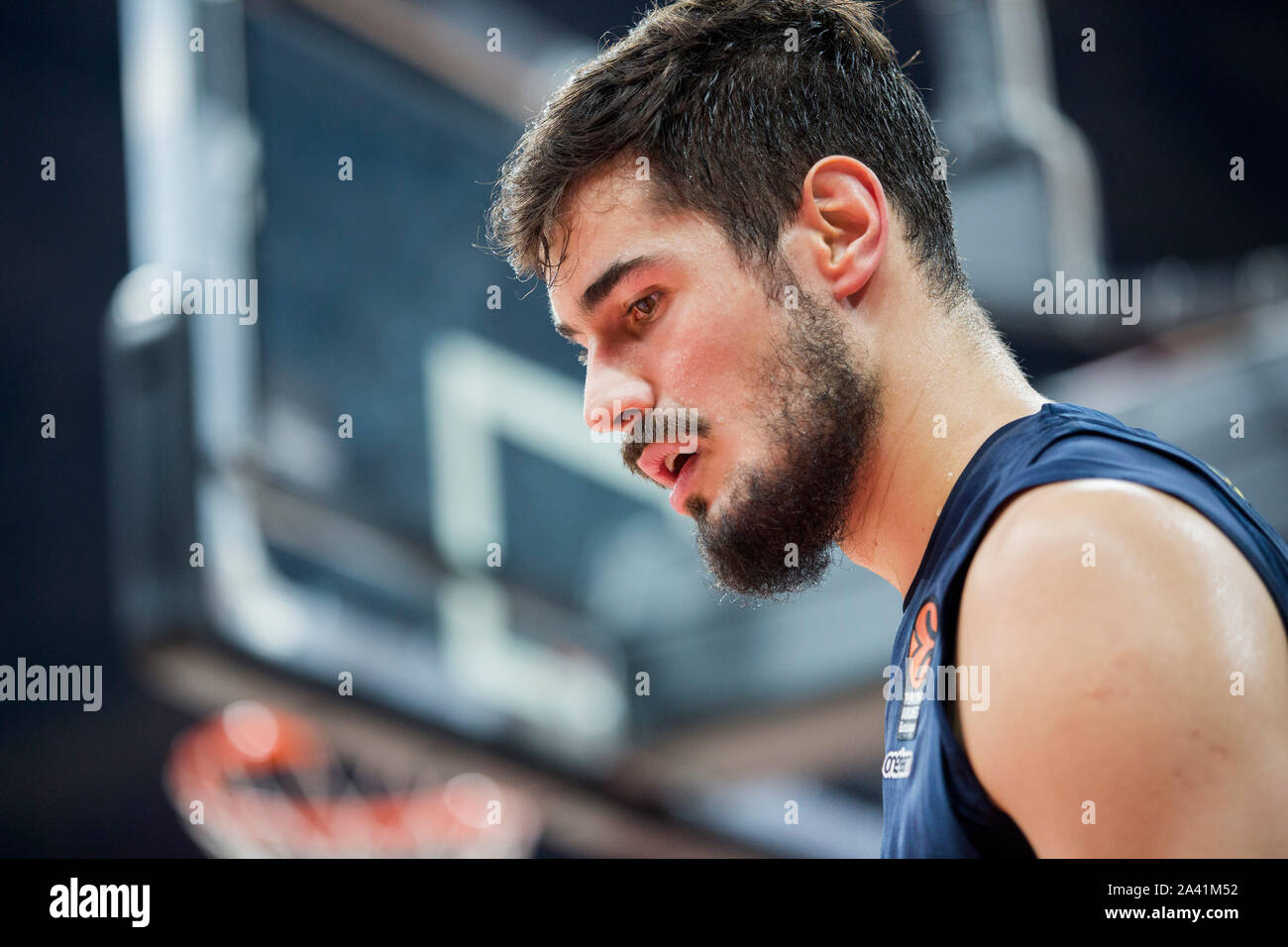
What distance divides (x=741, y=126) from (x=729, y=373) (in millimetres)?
319

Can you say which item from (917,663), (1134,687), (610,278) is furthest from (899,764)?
(610,278)

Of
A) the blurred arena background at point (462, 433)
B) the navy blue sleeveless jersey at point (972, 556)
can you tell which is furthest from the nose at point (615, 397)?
the blurred arena background at point (462, 433)

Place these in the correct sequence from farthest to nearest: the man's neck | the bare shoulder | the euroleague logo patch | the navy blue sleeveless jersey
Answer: the man's neck, the euroleague logo patch, the navy blue sleeveless jersey, the bare shoulder

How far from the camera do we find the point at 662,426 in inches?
58.1

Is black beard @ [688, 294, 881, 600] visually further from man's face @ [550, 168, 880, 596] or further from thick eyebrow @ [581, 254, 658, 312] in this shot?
thick eyebrow @ [581, 254, 658, 312]

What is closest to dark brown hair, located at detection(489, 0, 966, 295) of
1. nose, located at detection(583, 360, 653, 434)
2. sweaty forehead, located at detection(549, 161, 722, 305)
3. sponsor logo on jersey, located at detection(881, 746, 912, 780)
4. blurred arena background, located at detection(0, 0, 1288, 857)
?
sweaty forehead, located at detection(549, 161, 722, 305)

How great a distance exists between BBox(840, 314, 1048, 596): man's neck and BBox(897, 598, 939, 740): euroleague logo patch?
0.13 m

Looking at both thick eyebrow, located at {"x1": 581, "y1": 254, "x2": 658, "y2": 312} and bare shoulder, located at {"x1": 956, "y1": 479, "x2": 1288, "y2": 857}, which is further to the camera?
thick eyebrow, located at {"x1": 581, "y1": 254, "x2": 658, "y2": 312}

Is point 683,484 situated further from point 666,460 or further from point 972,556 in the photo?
point 972,556

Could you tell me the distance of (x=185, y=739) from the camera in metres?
8.45

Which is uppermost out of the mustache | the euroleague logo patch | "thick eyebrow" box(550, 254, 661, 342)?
"thick eyebrow" box(550, 254, 661, 342)

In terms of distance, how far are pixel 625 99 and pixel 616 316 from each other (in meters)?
0.30

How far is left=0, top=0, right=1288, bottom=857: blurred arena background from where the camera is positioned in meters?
4.21
